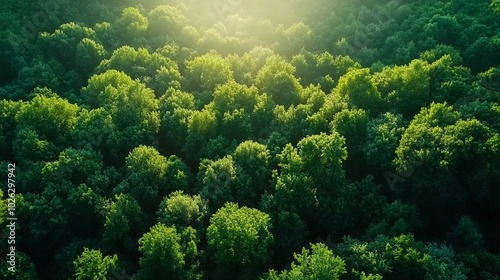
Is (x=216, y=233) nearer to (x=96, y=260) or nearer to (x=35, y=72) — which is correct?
(x=96, y=260)

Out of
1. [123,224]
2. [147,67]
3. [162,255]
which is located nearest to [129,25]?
[147,67]

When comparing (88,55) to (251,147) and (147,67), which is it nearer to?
(147,67)

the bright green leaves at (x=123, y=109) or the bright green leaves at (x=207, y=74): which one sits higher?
the bright green leaves at (x=207, y=74)

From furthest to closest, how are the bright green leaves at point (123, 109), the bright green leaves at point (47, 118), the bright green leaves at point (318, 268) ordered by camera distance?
the bright green leaves at point (123, 109), the bright green leaves at point (47, 118), the bright green leaves at point (318, 268)

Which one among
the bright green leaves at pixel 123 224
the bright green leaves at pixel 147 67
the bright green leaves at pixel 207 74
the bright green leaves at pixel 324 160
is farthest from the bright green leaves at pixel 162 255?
the bright green leaves at pixel 147 67

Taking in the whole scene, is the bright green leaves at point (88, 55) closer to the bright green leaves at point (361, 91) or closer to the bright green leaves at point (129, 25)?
the bright green leaves at point (129, 25)

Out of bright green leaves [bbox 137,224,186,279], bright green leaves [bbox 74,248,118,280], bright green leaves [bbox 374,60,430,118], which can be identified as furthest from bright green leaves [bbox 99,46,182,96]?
bright green leaves [bbox 374,60,430,118]
